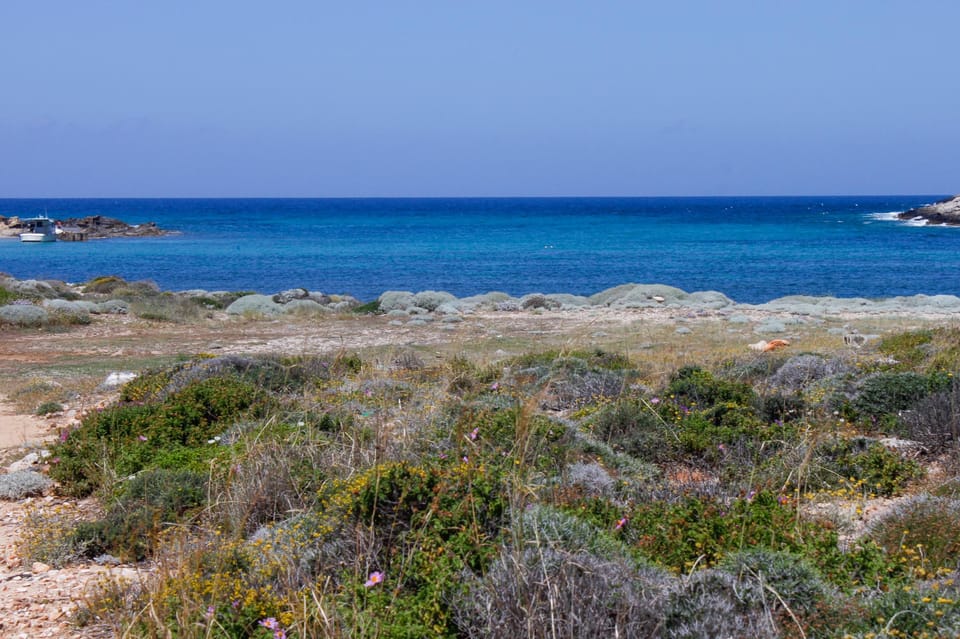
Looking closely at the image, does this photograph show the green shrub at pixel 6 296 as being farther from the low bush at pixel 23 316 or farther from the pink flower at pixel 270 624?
the pink flower at pixel 270 624

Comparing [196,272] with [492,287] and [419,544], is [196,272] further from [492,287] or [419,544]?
[419,544]

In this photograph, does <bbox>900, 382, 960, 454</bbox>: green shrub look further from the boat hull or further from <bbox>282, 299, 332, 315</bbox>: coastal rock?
the boat hull

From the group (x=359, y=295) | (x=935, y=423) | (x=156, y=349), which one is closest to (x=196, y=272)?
(x=359, y=295)

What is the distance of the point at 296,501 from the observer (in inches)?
221

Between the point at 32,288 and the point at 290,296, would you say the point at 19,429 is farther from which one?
the point at 290,296

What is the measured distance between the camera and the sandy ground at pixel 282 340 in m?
10.3

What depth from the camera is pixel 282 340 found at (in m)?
19.0

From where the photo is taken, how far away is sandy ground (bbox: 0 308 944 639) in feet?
33.7

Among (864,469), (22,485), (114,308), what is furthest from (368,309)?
(864,469)

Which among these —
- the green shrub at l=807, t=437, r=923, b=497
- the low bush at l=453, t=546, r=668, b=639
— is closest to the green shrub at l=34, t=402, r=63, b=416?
the low bush at l=453, t=546, r=668, b=639

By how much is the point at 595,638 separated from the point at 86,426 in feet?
21.8

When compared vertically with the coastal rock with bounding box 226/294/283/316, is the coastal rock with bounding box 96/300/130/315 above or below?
above

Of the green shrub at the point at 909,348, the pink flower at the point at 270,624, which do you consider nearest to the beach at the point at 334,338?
the green shrub at the point at 909,348

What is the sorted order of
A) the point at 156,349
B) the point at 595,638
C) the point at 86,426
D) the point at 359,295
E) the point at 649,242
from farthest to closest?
the point at 649,242 → the point at 359,295 → the point at 156,349 → the point at 86,426 → the point at 595,638
